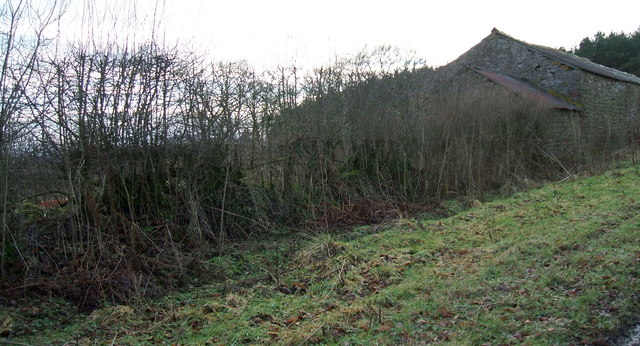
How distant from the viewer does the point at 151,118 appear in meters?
8.98

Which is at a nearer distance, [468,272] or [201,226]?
[468,272]

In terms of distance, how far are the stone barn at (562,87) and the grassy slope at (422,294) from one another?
10.9 metres

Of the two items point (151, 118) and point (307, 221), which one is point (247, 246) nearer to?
point (307, 221)

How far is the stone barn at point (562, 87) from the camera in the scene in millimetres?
19312

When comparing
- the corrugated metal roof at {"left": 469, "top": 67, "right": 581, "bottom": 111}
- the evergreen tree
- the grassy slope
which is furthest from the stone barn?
the evergreen tree

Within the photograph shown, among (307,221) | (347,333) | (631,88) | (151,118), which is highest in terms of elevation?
(631,88)

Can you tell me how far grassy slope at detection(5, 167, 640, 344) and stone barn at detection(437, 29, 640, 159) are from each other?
35.6ft

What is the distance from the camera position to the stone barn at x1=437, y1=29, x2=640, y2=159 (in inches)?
760

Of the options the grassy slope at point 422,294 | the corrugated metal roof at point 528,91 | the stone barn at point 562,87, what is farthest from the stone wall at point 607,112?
the grassy slope at point 422,294

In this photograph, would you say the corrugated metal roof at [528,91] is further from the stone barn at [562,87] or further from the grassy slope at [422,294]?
the grassy slope at [422,294]

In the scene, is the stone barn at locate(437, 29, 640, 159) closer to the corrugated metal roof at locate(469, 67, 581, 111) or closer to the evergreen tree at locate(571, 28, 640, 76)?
the corrugated metal roof at locate(469, 67, 581, 111)

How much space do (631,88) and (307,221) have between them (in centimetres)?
2184

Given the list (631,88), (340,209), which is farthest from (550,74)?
(340,209)

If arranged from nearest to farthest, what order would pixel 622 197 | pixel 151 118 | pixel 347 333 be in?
1. pixel 347 333
2. pixel 151 118
3. pixel 622 197
